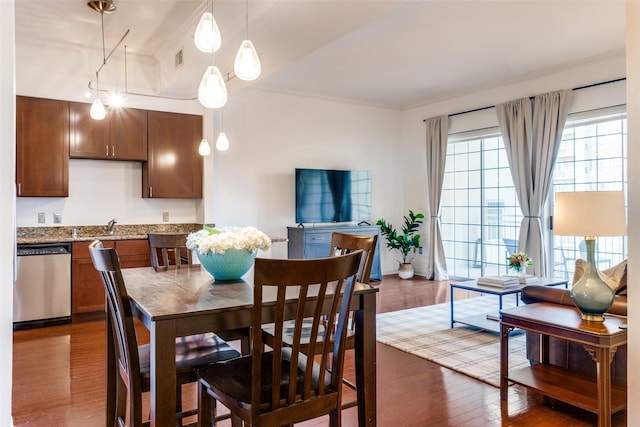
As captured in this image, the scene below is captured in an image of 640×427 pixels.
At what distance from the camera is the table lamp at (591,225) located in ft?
7.72

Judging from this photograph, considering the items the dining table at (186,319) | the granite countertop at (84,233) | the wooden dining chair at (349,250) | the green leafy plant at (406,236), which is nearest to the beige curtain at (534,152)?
the green leafy plant at (406,236)

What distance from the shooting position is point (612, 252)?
5160mm

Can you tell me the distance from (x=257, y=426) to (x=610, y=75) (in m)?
5.58

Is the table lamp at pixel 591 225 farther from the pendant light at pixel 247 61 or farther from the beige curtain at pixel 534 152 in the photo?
the beige curtain at pixel 534 152

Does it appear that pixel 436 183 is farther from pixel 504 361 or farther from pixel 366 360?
pixel 366 360

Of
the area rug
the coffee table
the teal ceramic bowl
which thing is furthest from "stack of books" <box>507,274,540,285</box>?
the teal ceramic bowl

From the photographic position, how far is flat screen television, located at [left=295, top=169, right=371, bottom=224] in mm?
6559

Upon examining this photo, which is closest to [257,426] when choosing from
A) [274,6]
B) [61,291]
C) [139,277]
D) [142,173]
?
[139,277]

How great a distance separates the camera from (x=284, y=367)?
1.79 m

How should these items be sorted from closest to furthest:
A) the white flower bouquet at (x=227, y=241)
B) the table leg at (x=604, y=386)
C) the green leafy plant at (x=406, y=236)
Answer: the white flower bouquet at (x=227, y=241) → the table leg at (x=604, y=386) → the green leafy plant at (x=406, y=236)

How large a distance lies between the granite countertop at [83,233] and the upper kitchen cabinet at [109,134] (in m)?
0.86

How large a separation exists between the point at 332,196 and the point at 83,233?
11.4ft

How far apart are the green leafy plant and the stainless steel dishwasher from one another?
4555mm

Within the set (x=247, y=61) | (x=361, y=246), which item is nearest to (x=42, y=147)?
(x=247, y=61)
